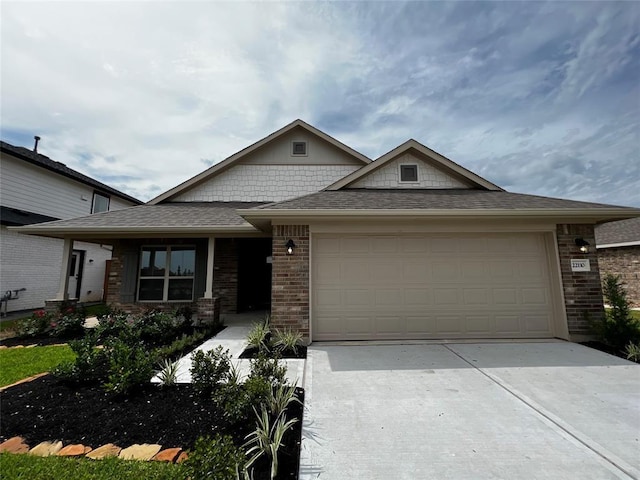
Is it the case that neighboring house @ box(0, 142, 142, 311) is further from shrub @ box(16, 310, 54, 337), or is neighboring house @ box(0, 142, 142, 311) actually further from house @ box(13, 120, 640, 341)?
house @ box(13, 120, 640, 341)

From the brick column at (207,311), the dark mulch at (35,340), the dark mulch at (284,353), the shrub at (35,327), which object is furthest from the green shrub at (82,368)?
the shrub at (35,327)

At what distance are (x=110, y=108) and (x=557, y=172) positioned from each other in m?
23.7

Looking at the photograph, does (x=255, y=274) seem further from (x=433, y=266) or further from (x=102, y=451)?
(x=102, y=451)

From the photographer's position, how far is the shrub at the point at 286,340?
5649 mm

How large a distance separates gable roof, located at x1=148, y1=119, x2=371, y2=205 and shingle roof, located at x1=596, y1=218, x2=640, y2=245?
37.7ft

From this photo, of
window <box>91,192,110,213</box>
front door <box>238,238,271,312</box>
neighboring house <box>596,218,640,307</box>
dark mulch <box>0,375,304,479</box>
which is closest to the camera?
dark mulch <box>0,375,304,479</box>

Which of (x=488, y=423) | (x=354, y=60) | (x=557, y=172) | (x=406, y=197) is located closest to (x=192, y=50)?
(x=354, y=60)

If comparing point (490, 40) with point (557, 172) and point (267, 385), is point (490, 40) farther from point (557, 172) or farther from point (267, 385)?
point (557, 172)

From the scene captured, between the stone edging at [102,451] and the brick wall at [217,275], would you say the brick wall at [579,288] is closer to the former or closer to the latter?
the stone edging at [102,451]

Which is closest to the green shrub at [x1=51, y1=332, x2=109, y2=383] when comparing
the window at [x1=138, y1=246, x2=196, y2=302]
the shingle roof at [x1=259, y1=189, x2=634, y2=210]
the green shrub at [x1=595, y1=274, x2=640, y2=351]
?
the shingle roof at [x1=259, y1=189, x2=634, y2=210]

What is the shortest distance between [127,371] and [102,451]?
1.25 metres

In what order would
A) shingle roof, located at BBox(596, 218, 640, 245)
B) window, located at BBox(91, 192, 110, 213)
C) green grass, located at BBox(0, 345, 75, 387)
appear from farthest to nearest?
Result: window, located at BBox(91, 192, 110, 213)
shingle roof, located at BBox(596, 218, 640, 245)
green grass, located at BBox(0, 345, 75, 387)

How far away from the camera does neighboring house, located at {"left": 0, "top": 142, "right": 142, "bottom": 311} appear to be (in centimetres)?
1122

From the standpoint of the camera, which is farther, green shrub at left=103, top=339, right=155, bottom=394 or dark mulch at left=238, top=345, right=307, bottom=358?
dark mulch at left=238, top=345, right=307, bottom=358
